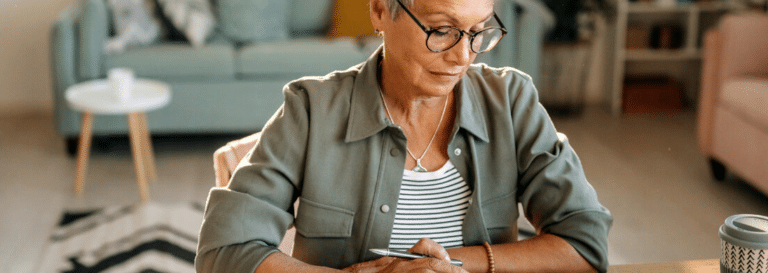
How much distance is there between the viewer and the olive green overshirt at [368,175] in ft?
3.43

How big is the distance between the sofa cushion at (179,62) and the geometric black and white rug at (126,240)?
31.5 inches

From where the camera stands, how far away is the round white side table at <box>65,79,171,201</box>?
2816 mm

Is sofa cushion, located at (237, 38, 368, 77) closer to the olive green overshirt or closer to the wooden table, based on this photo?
the olive green overshirt

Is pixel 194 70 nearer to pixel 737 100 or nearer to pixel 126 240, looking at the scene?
pixel 126 240

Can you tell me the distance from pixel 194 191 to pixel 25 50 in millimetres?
1889

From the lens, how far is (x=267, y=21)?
3719 mm

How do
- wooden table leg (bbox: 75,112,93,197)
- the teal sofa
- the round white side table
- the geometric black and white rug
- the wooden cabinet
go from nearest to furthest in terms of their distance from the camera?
the geometric black and white rug < the round white side table < wooden table leg (bbox: 75,112,93,197) < the teal sofa < the wooden cabinet

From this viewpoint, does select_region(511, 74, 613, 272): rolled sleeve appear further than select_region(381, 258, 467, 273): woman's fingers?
Yes

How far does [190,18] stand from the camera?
354 cm

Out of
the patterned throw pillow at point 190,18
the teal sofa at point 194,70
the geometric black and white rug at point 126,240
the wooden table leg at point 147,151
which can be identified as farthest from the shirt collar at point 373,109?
the patterned throw pillow at point 190,18

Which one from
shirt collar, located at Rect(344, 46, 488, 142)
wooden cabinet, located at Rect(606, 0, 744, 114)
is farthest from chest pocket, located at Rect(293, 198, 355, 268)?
wooden cabinet, located at Rect(606, 0, 744, 114)

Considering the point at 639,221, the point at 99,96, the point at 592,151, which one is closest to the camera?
the point at 639,221

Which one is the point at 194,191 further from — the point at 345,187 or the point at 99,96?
the point at 345,187

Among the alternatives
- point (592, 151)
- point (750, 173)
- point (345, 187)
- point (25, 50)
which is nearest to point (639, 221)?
point (750, 173)
